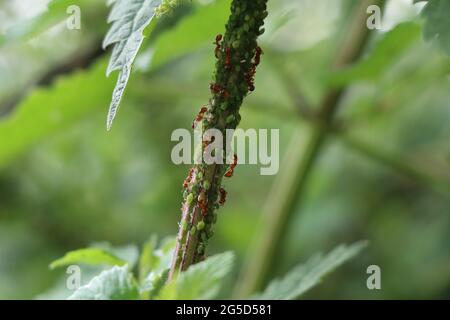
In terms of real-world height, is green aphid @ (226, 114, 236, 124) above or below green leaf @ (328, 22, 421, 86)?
below

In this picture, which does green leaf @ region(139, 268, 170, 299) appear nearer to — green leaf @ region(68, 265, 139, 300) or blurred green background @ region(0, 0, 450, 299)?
green leaf @ region(68, 265, 139, 300)

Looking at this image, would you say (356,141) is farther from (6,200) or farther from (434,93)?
(6,200)

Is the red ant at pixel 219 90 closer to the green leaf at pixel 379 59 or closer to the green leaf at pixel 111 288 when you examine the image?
the green leaf at pixel 111 288

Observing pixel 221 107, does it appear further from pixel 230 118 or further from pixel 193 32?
pixel 193 32

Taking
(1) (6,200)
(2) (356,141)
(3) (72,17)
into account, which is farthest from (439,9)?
(1) (6,200)

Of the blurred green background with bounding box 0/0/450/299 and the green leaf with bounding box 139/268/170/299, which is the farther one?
the blurred green background with bounding box 0/0/450/299

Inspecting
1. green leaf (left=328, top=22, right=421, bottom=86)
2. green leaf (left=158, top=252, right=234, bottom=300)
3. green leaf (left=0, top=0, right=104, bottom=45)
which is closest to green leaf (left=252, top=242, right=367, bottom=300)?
green leaf (left=158, top=252, right=234, bottom=300)

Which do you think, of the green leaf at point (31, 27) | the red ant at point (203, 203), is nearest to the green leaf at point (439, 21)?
the red ant at point (203, 203)
